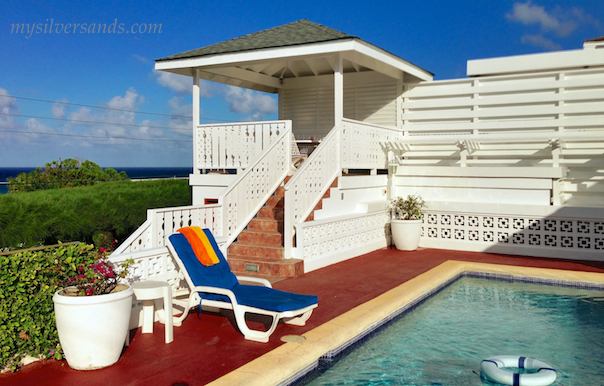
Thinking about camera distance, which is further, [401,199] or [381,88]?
[381,88]

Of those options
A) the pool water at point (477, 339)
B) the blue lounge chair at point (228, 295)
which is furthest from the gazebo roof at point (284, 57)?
the blue lounge chair at point (228, 295)

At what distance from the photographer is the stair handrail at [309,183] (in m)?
8.65

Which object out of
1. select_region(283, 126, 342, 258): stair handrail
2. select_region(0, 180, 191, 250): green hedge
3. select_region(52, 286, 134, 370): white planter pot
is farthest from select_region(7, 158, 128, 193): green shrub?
select_region(52, 286, 134, 370): white planter pot

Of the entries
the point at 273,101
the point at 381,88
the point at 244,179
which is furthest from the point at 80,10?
the point at 244,179

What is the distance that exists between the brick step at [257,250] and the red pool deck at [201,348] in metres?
0.64

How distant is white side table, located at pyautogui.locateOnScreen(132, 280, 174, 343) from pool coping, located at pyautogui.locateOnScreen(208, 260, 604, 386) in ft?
3.73

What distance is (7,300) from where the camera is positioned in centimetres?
428

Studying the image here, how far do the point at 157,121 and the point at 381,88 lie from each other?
48.1m

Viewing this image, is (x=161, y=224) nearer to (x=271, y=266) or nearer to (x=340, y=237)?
(x=271, y=266)

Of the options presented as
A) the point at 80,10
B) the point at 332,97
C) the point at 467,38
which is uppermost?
the point at 80,10

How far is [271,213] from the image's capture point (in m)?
9.67

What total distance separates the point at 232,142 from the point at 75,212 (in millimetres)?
3334

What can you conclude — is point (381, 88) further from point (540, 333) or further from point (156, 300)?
point (156, 300)

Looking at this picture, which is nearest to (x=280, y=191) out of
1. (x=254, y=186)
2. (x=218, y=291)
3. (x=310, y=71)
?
(x=254, y=186)
